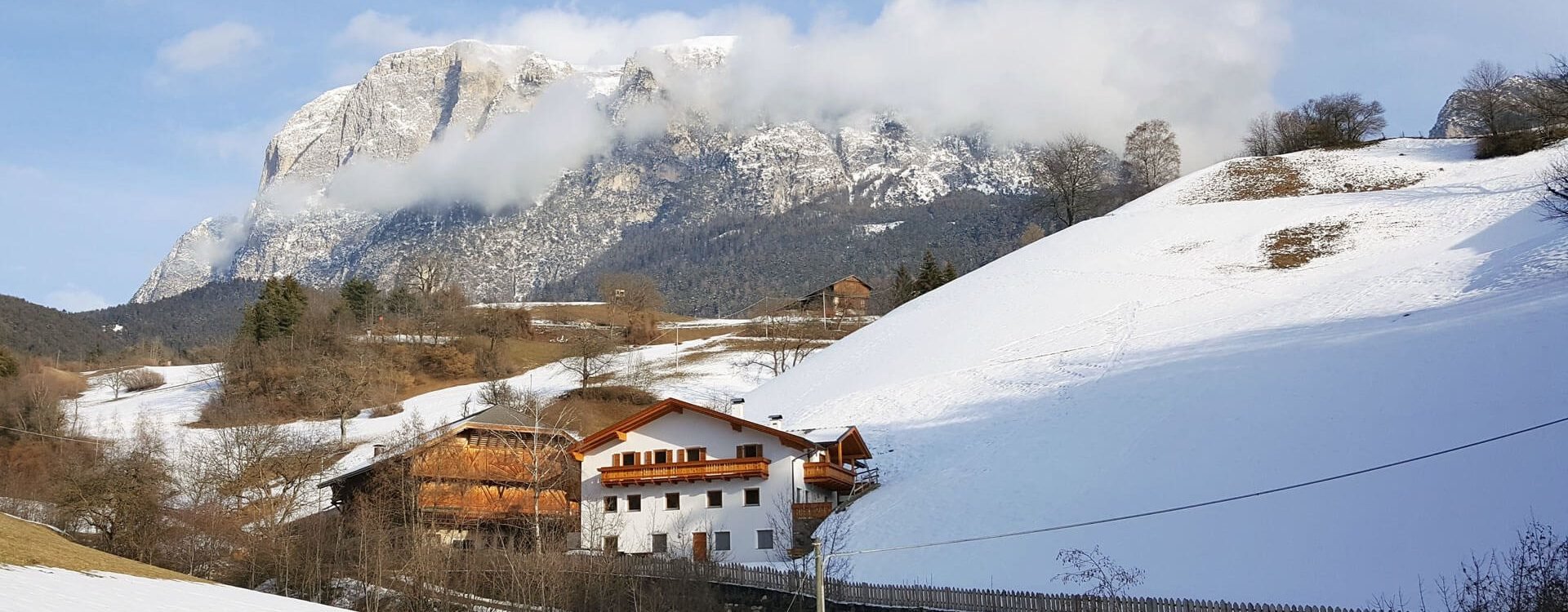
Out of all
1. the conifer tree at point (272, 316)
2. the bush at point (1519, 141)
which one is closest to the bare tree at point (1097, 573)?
the bush at point (1519, 141)

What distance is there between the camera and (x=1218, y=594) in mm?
29094

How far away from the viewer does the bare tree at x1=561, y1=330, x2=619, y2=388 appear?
9025cm

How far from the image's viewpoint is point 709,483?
4869 centimetres

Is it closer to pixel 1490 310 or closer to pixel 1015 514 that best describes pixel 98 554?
pixel 1015 514

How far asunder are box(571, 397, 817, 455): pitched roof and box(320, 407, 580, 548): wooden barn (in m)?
1.86

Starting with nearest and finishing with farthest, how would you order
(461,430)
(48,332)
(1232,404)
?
(1232,404) < (461,430) < (48,332)

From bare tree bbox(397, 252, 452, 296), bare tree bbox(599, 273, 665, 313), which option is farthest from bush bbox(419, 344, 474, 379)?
bare tree bbox(397, 252, 452, 296)

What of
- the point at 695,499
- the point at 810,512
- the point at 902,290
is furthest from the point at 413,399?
the point at 902,290

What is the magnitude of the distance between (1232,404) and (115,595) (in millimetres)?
35755

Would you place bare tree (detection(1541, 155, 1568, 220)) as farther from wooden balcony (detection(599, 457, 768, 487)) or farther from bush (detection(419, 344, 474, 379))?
bush (detection(419, 344, 474, 379))

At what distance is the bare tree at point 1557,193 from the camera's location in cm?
4858

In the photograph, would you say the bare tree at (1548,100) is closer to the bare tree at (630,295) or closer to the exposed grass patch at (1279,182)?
the exposed grass patch at (1279,182)

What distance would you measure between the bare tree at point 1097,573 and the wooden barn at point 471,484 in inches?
961

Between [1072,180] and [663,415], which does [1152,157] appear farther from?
[663,415]
